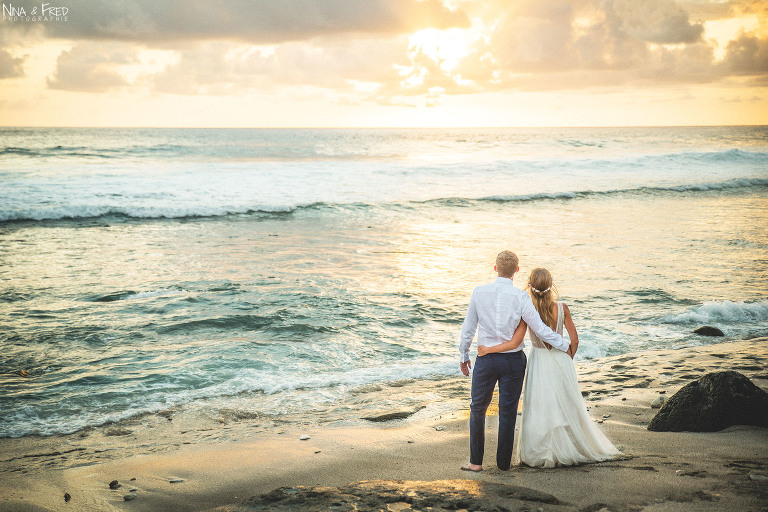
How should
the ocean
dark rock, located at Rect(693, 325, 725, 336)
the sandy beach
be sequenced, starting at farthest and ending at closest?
dark rock, located at Rect(693, 325, 725, 336) < the ocean < the sandy beach

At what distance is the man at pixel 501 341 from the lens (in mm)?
4430

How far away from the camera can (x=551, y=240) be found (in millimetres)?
17438

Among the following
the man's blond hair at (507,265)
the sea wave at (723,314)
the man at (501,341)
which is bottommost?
the sea wave at (723,314)

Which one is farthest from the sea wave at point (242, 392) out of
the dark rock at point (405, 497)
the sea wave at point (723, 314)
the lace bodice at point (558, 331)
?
the sea wave at point (723, 314)

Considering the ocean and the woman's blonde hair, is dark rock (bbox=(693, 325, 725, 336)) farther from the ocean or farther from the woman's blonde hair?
the woman's blonde hair

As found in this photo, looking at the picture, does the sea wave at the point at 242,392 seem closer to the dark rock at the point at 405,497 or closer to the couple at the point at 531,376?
the dark rock at the point at 405,497

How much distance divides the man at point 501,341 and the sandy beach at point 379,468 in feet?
0.90

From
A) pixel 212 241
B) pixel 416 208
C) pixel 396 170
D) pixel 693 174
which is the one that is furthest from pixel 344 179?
pixel 693 174

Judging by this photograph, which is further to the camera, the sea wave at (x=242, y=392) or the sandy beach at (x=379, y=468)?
the sea wave at (x=242, y=392)

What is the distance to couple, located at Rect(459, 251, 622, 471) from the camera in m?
4.44

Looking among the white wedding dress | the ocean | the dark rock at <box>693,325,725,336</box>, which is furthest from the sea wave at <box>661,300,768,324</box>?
the white wedding dress

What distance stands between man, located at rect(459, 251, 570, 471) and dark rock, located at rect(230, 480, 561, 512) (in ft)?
1.64

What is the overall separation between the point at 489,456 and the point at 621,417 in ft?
5.37

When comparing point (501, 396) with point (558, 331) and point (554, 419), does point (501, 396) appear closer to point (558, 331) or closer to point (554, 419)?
point (554, 419)
